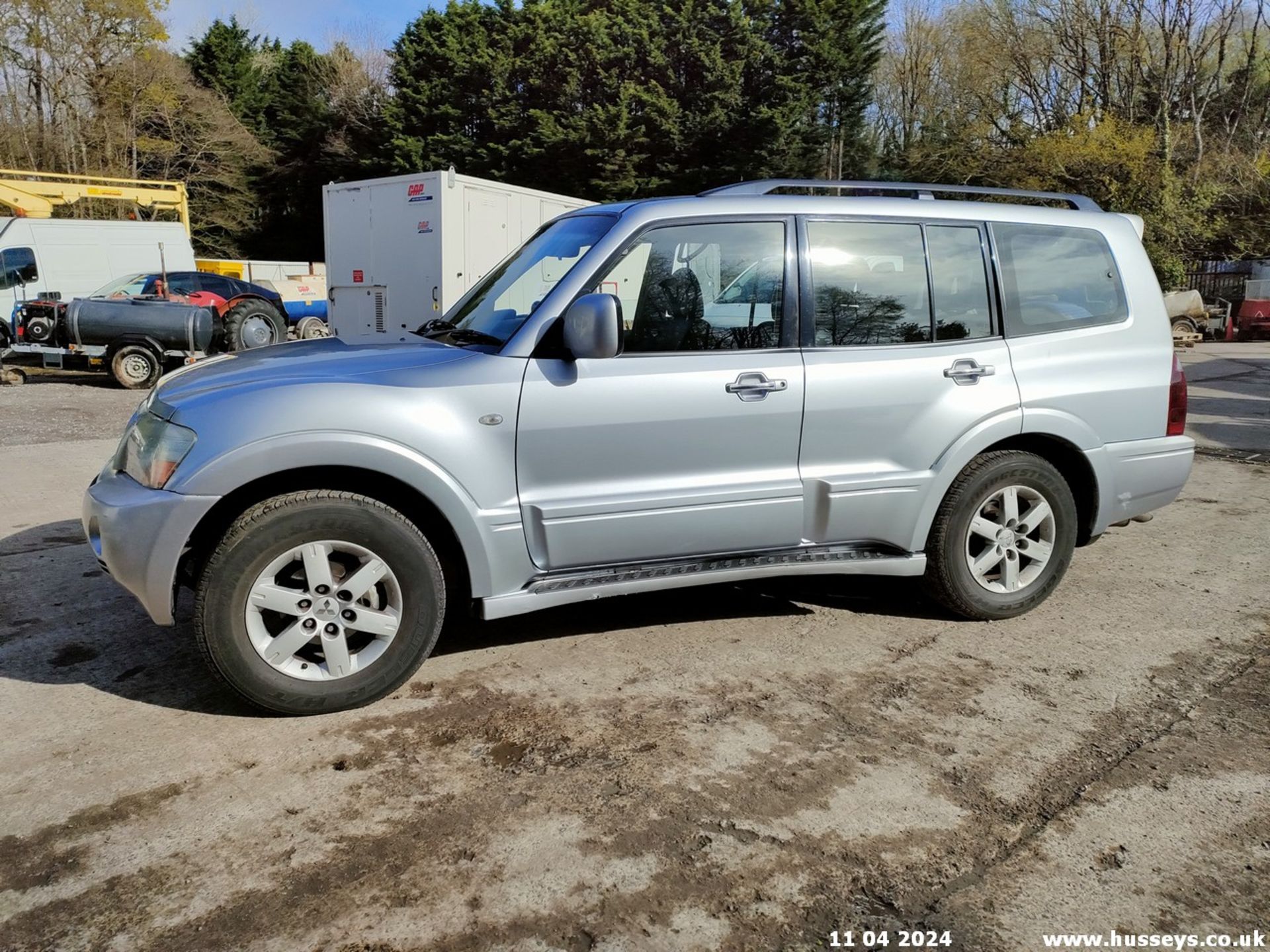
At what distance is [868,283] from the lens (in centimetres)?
430

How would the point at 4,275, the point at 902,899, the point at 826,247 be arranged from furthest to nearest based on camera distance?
the point at 4,275 → the point at 826,247 → the point at 902,899

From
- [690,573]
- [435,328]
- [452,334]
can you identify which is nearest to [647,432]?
[690,573]

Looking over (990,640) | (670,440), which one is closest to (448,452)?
(670,440)

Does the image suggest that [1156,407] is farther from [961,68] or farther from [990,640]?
[961,68]

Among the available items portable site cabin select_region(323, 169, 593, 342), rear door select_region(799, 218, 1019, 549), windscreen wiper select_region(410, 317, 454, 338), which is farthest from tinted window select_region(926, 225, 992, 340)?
portable site cabin select_region(323, 169, 593, 342)

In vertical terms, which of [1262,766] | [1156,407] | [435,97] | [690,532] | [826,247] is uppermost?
[435,97]

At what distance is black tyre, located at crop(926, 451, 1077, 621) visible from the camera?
441cm

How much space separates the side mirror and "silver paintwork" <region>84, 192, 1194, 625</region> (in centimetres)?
12

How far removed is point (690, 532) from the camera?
3.94 m

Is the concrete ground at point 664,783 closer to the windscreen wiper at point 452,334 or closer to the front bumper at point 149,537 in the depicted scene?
the front bumper at point 149,537

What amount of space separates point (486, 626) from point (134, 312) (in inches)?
506

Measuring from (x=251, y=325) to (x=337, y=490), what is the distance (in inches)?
572

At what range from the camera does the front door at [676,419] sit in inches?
147

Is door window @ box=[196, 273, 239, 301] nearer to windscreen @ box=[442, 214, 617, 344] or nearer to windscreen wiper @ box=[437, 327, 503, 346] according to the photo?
windscreen @ box=[442, 214, 617, 344]
